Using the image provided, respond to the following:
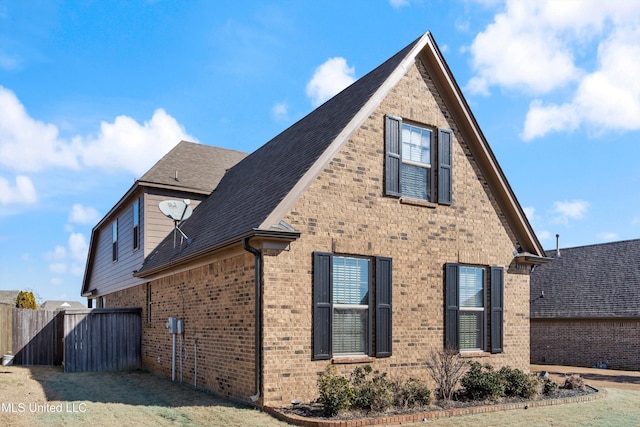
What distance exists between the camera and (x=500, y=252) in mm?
14141

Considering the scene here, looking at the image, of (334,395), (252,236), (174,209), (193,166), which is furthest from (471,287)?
(193,166)

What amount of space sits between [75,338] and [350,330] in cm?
1039

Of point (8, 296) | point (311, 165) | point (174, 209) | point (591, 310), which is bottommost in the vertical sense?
point (8, 296)

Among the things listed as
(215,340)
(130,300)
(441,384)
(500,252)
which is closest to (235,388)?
(215,340)

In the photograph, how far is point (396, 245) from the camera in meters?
12.3

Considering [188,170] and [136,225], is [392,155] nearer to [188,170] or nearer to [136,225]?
[188,170]

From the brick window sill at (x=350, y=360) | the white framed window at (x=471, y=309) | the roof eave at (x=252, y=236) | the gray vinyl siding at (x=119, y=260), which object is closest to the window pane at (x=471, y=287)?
the white framed window at (x=471, y=309)

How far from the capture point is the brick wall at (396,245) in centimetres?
1055

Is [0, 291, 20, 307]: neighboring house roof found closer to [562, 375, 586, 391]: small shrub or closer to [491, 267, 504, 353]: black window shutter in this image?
[491, 267, 504, 353]: black window shutter

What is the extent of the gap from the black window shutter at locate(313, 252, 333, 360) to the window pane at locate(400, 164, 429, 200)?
9.20 ft

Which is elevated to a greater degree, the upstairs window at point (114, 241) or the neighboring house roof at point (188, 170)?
the neighboring house roof at point (188, 170)

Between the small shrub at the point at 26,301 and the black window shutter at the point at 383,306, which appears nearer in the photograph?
the black window shutter at the point at 383,306

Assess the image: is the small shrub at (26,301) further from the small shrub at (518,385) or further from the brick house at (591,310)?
the small shrub at (518,385)

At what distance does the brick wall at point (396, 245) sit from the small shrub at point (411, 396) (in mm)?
1102
